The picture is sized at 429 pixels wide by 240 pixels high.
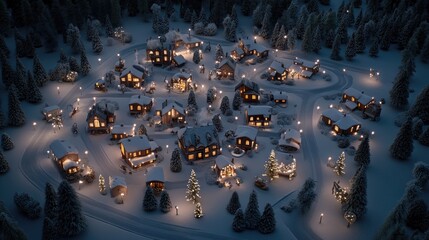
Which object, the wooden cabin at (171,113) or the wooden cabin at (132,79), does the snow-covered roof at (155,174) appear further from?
the wooden cabin at (132,79)

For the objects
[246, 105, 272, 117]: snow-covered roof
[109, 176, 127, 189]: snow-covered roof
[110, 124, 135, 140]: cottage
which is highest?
[246, 105, 272, 117]: snow-covered roof

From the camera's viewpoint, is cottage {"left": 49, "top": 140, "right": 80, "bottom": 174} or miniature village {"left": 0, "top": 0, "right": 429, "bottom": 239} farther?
cottage {"left": 49, "top": 140, "right": 80, "bottom": 174}

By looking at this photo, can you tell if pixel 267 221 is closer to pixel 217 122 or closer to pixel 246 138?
pixel 246 138

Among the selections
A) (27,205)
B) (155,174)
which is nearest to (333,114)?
(155,174)

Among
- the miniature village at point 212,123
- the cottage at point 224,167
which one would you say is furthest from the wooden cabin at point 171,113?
the cottage at point 224,167

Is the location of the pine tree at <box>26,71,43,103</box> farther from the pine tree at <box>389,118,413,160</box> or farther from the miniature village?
the pine tree at <box>389,118,413,160</box>

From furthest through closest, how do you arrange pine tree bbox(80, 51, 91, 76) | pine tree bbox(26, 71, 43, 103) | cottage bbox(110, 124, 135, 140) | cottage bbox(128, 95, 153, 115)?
pine tree bbox(80, 51, 91, 76) → pine tree bbox(26, 71, 43, 103) → cottage bbox(128, 95, 153, 115) → cottage bbox(110, 124, 135, 140)

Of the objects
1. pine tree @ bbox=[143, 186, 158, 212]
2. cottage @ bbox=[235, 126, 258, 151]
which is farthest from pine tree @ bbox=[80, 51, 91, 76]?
pine tree @ bbox=[143, 186, 158, 212]
